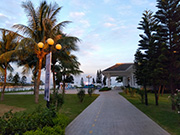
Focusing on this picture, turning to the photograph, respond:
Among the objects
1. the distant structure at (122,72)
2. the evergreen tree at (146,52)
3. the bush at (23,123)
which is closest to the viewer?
the bush at (23,123)

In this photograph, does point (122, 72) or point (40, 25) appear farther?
point (122, 72)

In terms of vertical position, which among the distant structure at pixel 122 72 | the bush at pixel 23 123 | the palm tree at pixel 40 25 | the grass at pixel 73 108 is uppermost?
the palm tree at pixel 40 25

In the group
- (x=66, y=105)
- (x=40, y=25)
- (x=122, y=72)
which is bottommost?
(x=66, y=105)

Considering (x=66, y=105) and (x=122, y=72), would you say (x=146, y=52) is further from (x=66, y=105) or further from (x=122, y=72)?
(x=122, y=72)

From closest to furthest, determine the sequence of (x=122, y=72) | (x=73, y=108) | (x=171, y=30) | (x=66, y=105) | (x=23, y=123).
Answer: (x=23, y=123) < (x=171, y=30) < (x=73, y=108) < (x=66, y=105) < (x=122, y=72)

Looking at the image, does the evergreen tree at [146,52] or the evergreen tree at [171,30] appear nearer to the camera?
the evergreen tree at [171,30]

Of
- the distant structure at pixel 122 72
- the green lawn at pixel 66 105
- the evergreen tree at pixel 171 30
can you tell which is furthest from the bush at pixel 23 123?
the distant structure at pixel 122 72

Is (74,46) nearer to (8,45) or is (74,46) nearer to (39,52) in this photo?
(39,52)

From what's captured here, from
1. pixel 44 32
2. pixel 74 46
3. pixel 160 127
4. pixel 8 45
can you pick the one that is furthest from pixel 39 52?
pixel 160 127

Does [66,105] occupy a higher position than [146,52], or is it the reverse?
[146,52]

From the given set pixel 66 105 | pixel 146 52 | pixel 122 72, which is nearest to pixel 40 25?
pixel 66 105

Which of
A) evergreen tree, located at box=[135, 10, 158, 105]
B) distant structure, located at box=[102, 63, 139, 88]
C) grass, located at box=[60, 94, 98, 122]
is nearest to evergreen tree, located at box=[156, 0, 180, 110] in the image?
evergreen tree, located at box=[135, 10, 158, 105]

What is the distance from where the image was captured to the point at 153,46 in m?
11.5

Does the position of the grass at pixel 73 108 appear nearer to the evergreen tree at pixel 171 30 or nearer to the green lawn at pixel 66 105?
the green lawn at pixel 66 105
